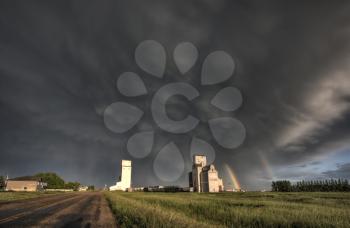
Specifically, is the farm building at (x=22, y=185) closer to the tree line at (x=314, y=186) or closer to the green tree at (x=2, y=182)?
the green tree at (x=2, y=182)

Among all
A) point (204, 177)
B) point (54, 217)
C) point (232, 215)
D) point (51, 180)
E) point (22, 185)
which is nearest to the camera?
point (54, 217)

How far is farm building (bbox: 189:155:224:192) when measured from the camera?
502ft

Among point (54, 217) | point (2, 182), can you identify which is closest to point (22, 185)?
point (2, 182)

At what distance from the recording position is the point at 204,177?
161500 mm

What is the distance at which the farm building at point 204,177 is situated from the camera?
153000mm

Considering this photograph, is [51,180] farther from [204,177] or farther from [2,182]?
[204,177]

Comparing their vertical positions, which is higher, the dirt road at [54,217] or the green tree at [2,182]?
the green tree at [2,182]

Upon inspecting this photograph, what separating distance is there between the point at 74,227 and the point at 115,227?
234 cm

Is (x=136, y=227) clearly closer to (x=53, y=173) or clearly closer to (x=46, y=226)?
(x=46, y=226)

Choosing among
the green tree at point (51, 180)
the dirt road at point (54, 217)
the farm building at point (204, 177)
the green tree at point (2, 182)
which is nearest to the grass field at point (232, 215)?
the dirt road at point (54, 217)

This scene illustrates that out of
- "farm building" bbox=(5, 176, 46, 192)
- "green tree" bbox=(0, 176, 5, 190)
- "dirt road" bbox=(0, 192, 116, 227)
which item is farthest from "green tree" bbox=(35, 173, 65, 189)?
"dirt road" bbox=(0, 192, 116, 227)

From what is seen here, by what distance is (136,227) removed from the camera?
12.4 m

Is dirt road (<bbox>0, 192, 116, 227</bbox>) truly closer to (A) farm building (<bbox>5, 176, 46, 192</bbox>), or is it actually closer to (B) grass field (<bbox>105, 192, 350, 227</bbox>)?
(B) grass field (<bbox>105, 192, 350, 227</bbox>)

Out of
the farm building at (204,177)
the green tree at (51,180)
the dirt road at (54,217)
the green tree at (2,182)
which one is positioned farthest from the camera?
the green tree at (51,180)
